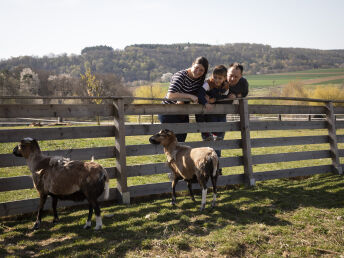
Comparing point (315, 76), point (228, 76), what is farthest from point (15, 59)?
point (228, 76)

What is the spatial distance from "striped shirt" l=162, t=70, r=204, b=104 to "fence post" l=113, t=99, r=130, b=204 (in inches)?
43.6

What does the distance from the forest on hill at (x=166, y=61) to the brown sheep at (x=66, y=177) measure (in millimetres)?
99546

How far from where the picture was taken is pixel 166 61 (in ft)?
443

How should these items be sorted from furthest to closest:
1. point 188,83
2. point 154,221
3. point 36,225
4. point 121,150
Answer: point 188,83 < point 121,150 < point 154,221 < point 36,225

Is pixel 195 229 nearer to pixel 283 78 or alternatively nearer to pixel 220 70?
pixel 220 70

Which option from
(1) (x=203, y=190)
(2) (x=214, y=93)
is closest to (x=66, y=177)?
(1) (x=203, y=190)

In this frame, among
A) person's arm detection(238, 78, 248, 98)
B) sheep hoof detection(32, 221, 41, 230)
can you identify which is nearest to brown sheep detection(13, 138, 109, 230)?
sheep hoof detection(32, 221, 41, 230)

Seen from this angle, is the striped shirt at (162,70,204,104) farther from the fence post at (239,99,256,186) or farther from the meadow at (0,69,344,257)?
the meadow at (0,69,344,257)

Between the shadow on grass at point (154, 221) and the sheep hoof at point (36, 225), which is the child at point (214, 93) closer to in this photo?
the shadow on grass at point (154, 221)

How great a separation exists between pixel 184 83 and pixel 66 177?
327 cm

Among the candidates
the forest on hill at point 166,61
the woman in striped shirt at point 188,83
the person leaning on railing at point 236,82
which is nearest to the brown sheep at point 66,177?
the woman in striped shirt at point 188,83

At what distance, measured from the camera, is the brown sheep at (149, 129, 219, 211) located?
16.7 ft

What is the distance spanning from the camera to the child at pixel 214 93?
6.45 meters

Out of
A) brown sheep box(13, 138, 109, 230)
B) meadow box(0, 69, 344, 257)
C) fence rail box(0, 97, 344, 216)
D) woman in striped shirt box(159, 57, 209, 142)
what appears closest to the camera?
meadow box(0, 69, 344, 257)
